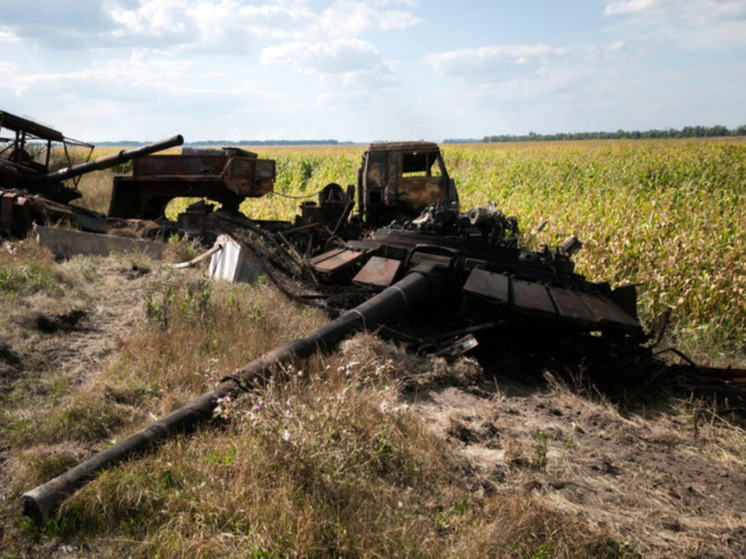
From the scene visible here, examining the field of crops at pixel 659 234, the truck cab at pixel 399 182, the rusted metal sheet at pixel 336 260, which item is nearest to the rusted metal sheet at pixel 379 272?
the rusted metal sheet at pixel 336 260

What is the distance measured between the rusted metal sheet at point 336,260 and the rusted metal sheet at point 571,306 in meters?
2.35

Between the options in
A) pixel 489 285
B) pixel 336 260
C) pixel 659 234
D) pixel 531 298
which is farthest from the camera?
pixel 659 234

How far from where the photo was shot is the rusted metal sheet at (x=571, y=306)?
18.4 feet

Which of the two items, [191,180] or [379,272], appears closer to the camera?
[379,272]

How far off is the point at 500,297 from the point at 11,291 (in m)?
5.39

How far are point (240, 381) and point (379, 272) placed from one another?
309 centimetres

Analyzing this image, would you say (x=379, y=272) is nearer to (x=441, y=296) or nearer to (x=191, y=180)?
(x=441, y=296)

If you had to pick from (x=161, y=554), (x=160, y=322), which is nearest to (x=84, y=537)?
(x=161, y=554)

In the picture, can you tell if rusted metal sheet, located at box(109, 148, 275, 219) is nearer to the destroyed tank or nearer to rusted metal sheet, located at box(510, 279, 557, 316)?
the destroyed tank

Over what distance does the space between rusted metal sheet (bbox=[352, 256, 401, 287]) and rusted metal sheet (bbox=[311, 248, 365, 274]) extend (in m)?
0.26

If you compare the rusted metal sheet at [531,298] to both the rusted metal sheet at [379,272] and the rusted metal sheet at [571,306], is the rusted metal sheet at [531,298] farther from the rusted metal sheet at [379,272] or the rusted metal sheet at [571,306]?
the rusted metal sheet at [379,272]

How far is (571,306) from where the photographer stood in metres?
5.87

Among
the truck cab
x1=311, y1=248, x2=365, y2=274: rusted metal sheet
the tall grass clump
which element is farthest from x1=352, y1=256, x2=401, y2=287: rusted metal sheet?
the truck cab

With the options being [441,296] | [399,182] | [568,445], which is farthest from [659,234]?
[568,445]
